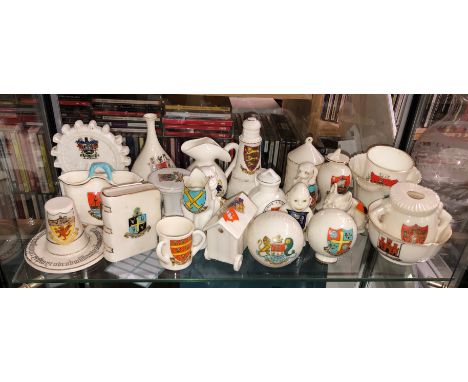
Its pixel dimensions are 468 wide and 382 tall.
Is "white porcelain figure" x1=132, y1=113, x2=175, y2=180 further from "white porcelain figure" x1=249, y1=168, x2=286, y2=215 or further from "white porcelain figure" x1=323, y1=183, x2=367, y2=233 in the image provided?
"white porcelain figure" x1=323, y1=183, x2=367, y2=233

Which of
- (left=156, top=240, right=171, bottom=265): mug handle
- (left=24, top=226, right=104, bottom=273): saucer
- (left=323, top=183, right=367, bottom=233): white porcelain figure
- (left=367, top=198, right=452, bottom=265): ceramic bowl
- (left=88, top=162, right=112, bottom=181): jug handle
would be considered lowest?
(left=24, top=226, right=104, bottom=273): saucer

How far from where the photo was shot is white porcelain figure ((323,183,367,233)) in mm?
1216

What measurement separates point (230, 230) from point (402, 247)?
443mm

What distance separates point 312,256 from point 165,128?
2.19 feet

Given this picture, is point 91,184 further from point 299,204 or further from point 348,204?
point 348,204

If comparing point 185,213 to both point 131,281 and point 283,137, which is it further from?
point 283,137

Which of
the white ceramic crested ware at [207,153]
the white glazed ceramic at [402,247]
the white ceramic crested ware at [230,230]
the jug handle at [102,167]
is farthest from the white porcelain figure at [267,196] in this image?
the jug handle at [102,167]

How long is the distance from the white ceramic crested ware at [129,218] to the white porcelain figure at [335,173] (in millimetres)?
490

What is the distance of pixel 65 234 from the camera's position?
1.17 meters

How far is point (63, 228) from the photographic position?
116cm

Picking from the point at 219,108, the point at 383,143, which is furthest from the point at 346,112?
the point at 219,108

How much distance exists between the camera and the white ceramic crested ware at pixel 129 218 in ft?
3.73

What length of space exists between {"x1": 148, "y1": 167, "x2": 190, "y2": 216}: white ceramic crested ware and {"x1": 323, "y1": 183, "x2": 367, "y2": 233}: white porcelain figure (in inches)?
15.9

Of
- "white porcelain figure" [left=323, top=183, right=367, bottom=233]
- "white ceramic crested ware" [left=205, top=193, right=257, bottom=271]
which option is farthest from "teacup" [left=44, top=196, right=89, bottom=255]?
"white porcelain figure" [left=323, top=183, right=367, bottom=233]
